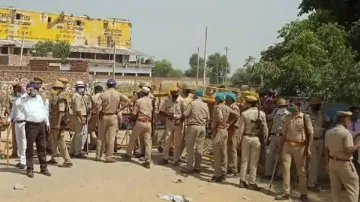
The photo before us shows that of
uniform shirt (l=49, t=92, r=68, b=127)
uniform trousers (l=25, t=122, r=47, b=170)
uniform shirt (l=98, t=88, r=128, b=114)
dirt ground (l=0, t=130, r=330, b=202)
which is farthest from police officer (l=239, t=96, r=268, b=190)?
uniform trousers (l=25, t=122, r=47, b=170)

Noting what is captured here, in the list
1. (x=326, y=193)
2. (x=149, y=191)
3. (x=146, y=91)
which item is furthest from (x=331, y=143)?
(x=146, y=91)

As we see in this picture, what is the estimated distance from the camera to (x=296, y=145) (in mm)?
9742

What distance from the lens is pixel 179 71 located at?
11156 centimetres

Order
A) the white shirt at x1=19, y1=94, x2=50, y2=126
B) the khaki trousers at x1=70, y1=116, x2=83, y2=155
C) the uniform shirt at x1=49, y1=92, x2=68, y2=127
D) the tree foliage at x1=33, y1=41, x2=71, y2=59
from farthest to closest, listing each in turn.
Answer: the tree foliage at x1=33, y1=41, x2=71, y2=59 < the khaki trousers at x1=70, y1=116, x2=83, y2=155 < the uniform shirt at x1=49, y1=92, x2=68, y2=127 < the white shirt at x1=19, y1=94, x2=50, y2=126

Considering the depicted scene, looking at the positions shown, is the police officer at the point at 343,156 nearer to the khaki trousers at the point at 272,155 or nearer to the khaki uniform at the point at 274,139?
the khaki uniform at the point at 274,139

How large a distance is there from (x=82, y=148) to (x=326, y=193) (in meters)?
5.79

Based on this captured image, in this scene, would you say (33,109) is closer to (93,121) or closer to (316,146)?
(93,121)

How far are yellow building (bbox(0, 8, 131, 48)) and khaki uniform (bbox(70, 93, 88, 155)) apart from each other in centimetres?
5337

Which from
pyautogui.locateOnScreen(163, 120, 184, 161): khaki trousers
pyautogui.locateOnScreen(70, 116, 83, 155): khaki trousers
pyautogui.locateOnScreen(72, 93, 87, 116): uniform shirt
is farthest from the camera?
pyautogui.locateOnScreen(163, 120, 184, 161): khaki trousers

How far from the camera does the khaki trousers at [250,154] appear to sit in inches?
409

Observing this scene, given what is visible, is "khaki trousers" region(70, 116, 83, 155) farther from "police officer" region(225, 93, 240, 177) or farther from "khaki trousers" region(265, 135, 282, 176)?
"khaki trousers" region(265, 135, 282, 176)

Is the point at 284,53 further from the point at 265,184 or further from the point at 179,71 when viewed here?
the point at 179,71

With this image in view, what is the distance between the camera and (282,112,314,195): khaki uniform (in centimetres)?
970

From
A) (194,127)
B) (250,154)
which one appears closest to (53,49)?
(194,127)
